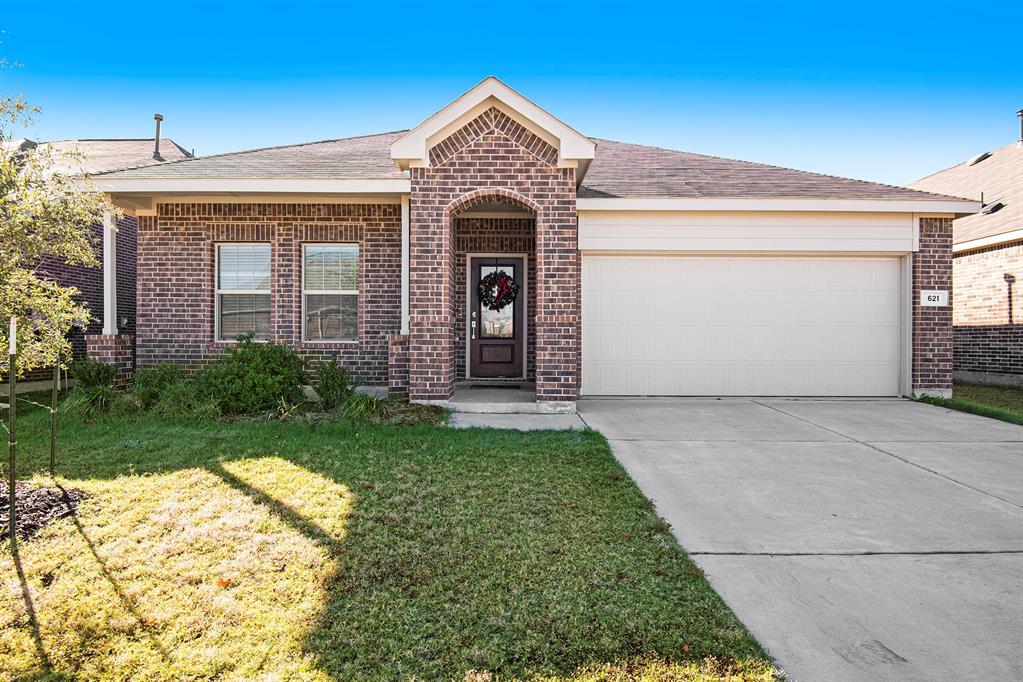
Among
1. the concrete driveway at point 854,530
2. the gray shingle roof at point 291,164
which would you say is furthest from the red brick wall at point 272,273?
the concrete driveway at point 854,530

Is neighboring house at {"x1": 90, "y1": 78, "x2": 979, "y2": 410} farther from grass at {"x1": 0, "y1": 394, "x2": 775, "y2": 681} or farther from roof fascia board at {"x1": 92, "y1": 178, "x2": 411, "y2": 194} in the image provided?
grass at {"x1": 0, "y1": 394, "x2": 775, "y2": 681}

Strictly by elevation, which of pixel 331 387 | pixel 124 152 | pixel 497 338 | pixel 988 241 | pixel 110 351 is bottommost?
pixel 331 387

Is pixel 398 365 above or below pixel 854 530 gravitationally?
above

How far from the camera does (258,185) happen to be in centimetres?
906

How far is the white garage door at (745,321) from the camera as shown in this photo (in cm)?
1005

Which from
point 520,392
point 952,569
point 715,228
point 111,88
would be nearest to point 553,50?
point 715,228

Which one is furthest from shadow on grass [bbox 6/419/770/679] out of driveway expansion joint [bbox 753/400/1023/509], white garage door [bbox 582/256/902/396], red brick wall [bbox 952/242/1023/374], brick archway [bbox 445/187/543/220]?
red brick wall [bbox 952/242/1023/374]

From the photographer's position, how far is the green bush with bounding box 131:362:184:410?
319 inches

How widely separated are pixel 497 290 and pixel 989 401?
8.56 metres

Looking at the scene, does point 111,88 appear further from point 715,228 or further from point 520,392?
point 715,228

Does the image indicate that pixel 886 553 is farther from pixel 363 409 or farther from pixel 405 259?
pixel 405 259

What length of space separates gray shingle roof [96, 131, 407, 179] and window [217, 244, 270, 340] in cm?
126

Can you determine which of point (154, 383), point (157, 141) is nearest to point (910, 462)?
point (154, 383)

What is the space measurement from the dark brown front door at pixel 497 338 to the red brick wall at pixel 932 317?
21.9 ft
